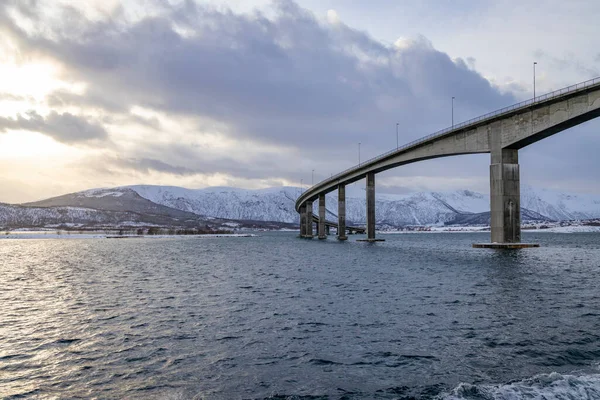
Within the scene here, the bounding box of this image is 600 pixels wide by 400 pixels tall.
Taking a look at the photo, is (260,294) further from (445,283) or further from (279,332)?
(445,283)

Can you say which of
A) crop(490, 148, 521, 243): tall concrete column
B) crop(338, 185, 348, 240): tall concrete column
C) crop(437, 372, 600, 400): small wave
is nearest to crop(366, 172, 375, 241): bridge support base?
crop(338, 185, 348, 240): tall concrete column

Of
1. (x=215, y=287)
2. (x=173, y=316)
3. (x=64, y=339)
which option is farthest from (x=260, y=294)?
(x=64, y=339)

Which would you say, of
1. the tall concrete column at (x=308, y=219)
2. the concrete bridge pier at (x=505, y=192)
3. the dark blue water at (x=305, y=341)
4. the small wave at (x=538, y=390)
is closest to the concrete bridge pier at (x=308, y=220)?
the tall concrete column at (x=308, y=219)

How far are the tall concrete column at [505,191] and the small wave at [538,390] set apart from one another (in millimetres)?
52537

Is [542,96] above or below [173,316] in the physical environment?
above

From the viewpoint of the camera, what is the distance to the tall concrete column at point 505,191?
59406mm

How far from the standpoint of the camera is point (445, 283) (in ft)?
99.7

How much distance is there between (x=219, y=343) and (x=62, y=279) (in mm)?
26526

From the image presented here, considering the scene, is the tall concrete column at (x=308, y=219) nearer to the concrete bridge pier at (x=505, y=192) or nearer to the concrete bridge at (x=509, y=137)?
the concrete bridge at (x=509, y=137)

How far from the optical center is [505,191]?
5950 centimetres

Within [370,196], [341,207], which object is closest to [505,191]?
[370,196]

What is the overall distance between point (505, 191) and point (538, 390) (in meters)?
54.2

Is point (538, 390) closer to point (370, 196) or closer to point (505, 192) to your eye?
point (505, 192)

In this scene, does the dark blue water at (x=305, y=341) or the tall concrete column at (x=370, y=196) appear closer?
the dark blue water at (x=305, y=341)
